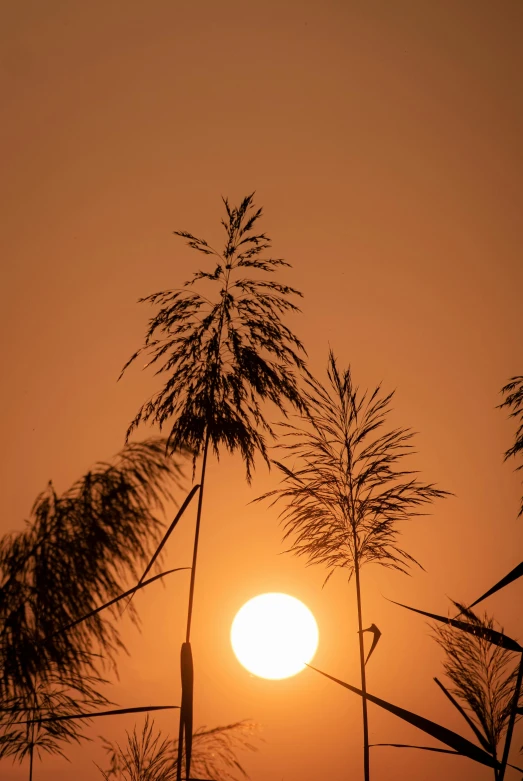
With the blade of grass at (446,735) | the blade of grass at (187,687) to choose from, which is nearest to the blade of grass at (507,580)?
the blade of grass at (446,735)

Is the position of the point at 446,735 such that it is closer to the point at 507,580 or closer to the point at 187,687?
the point at 507,580

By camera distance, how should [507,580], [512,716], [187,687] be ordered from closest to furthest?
[507,580] < [512,716] < [187,687]

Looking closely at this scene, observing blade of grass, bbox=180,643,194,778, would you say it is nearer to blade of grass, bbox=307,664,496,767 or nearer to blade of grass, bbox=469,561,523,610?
blade of grass, bbox=307,664,496,767

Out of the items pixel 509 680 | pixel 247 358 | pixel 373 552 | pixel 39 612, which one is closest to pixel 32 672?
pixel 39 612

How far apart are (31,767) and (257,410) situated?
5.29 meters

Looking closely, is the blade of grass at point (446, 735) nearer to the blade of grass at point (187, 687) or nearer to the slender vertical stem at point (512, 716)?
the slender vertical stem at point (512, 716)

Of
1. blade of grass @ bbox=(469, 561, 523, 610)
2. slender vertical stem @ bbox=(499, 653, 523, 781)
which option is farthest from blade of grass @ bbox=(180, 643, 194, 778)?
blade of grass @ bbox=(469, 561, 523, 610)

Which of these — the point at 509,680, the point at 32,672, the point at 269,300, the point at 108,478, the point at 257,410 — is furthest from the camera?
the point at 509,680

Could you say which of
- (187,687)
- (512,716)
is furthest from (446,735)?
(187,687)

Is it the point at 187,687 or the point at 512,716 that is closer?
the point at 512,716

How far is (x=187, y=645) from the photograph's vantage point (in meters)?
2.62

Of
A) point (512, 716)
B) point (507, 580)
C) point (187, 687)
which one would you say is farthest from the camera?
point (187, 687)

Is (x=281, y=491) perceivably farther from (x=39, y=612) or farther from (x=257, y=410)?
(x=39, y=612)

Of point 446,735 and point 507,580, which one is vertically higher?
point 507,580
